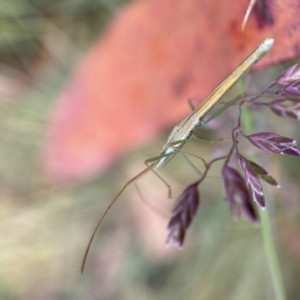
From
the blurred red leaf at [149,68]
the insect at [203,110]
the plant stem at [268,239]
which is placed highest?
the blurred red leaf at [149,68]

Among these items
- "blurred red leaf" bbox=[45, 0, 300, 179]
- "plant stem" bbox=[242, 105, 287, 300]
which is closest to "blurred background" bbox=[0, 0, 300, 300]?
"blurred red leaf" bbox=[45, 0, 300, 179]

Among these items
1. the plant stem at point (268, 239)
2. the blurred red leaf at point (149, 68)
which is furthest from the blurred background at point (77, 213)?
the plant stem at point (268, 239)

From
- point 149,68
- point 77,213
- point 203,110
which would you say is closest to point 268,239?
point 203,110

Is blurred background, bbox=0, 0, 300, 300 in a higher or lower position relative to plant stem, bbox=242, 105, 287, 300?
higher

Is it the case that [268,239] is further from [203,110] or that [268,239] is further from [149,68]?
[149,68]

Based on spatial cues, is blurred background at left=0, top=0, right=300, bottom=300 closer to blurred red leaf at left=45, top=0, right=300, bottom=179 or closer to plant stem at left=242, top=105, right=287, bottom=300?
blurred red leaf at left=45, top=0, right=300, bottom=179

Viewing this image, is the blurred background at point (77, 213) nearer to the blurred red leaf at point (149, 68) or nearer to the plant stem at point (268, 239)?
the blurred red leaf at point (149, 68)

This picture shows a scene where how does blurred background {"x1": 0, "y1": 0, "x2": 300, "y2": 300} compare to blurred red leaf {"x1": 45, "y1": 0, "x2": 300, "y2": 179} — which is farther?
blurred background {"x1": 0, "y1": 0, "x2": 300, "y2": 300}

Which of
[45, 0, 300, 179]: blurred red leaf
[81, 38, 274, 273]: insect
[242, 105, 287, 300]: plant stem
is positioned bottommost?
[242, 105, 287, 300]: plant stem
